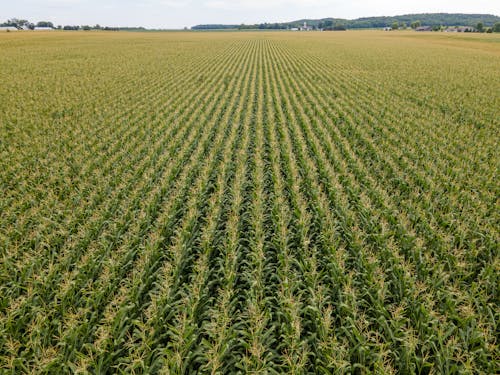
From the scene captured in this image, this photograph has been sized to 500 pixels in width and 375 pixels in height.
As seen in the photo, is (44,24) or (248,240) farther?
(44,24)

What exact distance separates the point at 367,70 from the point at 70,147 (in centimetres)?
3025

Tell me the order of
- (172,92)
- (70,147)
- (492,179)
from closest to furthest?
(492,179) < (70,147) < (172,92)

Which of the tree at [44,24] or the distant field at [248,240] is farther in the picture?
the tree at [44,24]

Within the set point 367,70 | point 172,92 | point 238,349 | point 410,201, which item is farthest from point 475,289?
point 367,70

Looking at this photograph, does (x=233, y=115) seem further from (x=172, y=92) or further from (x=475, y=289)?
(x=475, y=289)

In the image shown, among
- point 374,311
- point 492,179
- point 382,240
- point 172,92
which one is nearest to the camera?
point 374,311

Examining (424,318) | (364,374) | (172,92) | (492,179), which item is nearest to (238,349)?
(364,374)

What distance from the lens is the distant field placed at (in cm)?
416

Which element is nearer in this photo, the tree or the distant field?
the distant field

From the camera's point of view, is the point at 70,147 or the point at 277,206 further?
the point at 70,147

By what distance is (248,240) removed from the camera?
20.3 feet

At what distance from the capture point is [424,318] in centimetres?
454

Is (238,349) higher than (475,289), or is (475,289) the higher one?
(475,289)

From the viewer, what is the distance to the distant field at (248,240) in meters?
4.16
